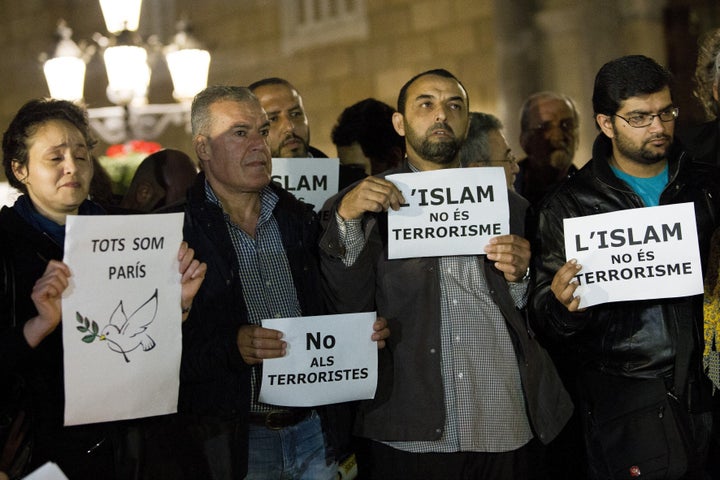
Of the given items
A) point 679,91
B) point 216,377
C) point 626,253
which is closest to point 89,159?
point 216,377

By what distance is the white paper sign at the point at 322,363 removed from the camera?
3.42m

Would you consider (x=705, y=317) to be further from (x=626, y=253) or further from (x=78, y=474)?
(x=78, y=474)

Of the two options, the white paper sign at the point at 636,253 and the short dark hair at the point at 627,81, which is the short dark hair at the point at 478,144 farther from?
the white paper sign at the point at 636,253

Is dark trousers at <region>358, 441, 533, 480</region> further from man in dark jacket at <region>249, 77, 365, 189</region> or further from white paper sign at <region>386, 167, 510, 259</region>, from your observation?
man in dark jacket at <region>249, 77, 365, 189</region>

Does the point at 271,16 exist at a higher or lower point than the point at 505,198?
higher

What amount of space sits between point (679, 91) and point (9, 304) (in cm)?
609

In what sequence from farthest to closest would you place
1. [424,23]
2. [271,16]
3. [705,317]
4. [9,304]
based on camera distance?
[271,16] < [424,23] < [705,317] < [9,304]

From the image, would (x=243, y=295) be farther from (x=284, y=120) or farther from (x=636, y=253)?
(x=284, y=120)

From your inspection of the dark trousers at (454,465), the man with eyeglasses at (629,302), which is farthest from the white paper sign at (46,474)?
the man with eyeglasses at (629,302)

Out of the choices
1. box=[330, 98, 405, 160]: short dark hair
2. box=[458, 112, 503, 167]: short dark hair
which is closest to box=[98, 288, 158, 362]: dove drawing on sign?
box=[458, 112, 503, 167]: short dark hair

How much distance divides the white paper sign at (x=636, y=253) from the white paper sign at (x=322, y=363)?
0.74 meters

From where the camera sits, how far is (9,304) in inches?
121

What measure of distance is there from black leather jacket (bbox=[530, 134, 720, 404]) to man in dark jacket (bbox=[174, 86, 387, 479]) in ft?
2.01

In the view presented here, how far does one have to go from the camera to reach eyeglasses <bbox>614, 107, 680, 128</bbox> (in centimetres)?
359
